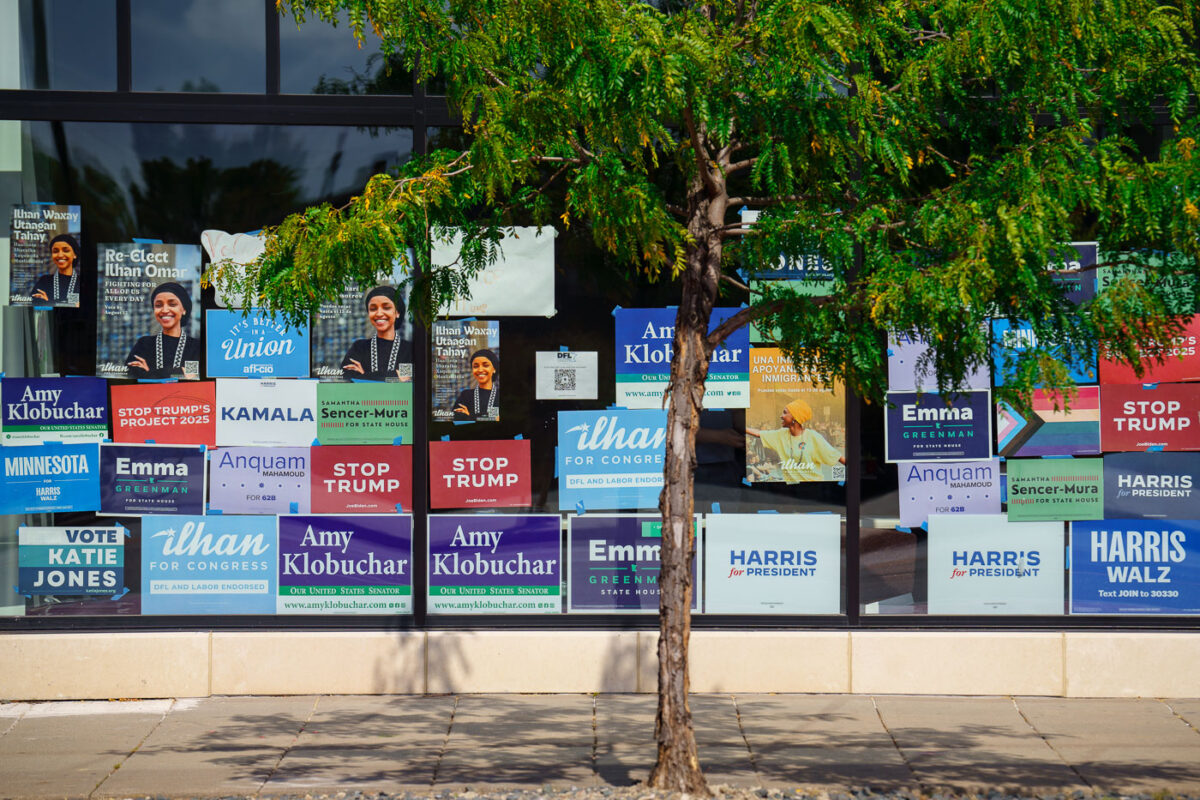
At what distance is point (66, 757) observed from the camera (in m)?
6.66

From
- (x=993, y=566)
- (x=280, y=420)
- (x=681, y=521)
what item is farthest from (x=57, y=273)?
(x=993, y=566)

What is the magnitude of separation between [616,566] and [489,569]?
32.8 inches

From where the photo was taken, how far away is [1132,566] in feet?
26.3

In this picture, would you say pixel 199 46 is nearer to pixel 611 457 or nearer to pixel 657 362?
pixel 657 362

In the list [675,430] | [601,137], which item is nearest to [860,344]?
[675,430]

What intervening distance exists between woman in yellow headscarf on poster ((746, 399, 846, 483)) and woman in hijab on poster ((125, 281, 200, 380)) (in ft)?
12.1

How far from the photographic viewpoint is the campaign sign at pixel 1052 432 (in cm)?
800

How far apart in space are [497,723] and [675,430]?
2.65 m

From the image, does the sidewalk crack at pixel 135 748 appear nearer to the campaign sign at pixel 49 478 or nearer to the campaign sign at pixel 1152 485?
the campaign sign at pixel 49 478

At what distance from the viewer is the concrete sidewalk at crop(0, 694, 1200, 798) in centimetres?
618

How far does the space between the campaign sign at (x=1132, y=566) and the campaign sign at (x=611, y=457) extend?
2797 mm

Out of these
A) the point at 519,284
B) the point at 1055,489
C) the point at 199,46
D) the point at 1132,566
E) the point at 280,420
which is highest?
the point at 199,46

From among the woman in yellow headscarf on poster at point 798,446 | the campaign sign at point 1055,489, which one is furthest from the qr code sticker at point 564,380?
the campaign sign at point 1055,489

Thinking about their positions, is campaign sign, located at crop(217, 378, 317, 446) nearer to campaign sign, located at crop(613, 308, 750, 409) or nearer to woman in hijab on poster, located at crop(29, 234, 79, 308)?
woman in hijab on poster, located at crop(29, 234, 79, 308)
